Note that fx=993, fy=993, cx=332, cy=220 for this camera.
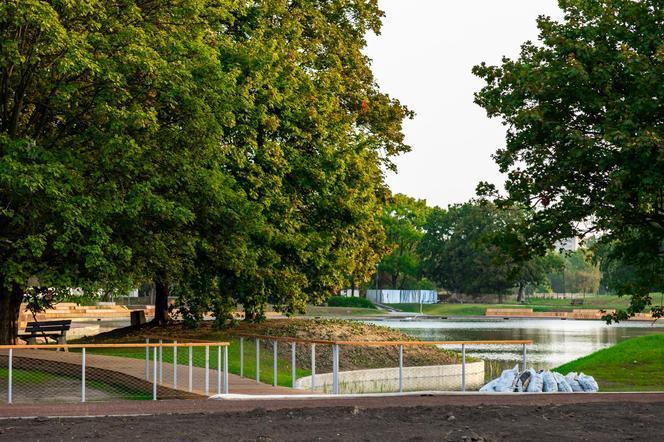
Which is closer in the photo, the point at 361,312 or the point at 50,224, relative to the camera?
the point at 50,224

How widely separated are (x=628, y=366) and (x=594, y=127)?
26.7 ft

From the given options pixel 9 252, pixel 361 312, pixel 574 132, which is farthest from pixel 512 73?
pixel 361 312

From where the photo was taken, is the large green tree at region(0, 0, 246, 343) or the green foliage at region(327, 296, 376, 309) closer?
the large green tree at region(0, 0, 246, 343)

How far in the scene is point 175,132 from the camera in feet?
83.7

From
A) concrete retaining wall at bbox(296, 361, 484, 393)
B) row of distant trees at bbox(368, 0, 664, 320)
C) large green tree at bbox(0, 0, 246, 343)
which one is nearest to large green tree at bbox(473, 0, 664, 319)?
row of distant trees at bbox(368, 0, 664, 320)

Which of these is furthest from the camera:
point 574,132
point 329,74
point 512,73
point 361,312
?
point 361,312

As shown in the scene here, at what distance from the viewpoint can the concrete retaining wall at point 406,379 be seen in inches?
1139

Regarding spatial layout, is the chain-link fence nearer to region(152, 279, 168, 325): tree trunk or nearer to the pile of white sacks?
the pile of white sacks

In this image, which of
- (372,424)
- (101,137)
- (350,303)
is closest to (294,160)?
(101,137)

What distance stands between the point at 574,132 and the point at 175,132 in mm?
10646

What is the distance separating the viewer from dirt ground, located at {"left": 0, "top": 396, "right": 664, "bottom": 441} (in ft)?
47.2

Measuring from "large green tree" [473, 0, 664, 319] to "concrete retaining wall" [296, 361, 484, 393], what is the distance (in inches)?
209

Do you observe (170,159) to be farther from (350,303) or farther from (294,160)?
(350,303)

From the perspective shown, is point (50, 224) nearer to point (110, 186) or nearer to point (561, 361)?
point (110, 186)
